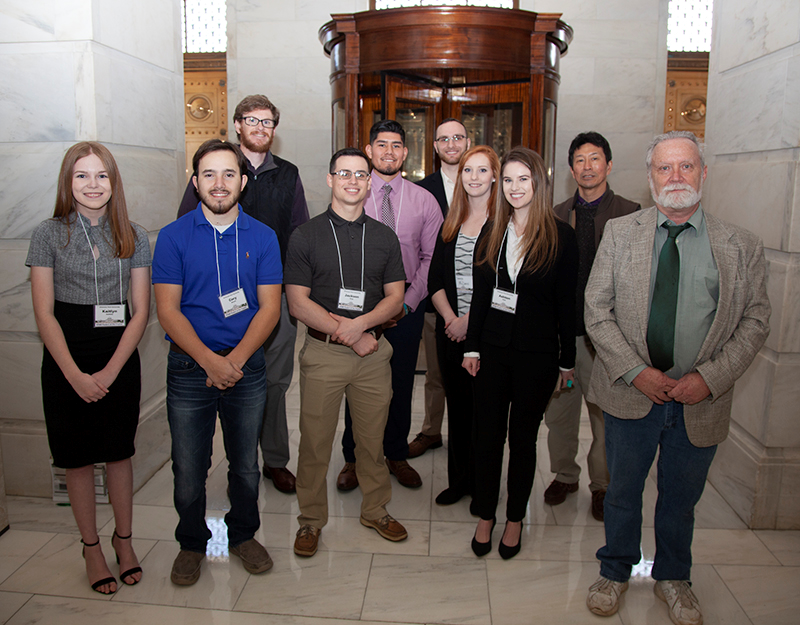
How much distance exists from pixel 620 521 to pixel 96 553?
7.14 ft

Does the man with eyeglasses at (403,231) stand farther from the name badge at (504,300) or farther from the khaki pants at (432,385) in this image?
the name badge at (504,300)

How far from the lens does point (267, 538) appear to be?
3.13 m

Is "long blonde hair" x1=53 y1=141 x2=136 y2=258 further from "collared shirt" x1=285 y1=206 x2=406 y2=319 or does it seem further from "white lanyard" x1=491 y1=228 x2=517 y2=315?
"white lanyard" x1=491 y1=228 x2=517 y2=315

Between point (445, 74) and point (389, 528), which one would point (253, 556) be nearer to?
point (389, 528)

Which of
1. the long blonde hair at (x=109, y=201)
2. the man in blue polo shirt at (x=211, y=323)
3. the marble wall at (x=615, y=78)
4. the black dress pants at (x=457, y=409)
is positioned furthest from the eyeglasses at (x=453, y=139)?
the marble wall at (x=615, y=78)

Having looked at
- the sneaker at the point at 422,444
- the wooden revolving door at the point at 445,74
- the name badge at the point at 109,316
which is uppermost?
the wooden revolving door at the point at 445,74

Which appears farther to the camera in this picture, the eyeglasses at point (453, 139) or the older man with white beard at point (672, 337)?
the eyeglasses at point (453, 139)

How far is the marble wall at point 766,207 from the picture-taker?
3.06 metres

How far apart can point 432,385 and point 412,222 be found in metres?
1.11

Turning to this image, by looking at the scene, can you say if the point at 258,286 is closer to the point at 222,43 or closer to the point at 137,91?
the point at 137,91

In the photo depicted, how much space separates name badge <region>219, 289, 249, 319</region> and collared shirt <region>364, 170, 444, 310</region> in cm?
108

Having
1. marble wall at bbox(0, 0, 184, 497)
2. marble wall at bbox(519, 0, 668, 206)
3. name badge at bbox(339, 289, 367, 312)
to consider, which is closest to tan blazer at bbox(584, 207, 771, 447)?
name badge at bbox(339, 289, 367, 312)

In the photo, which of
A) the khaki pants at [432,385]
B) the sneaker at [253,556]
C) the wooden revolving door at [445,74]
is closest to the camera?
the sneaker at [253,556]

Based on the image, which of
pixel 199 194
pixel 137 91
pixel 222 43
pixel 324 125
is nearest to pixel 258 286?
pixel 199 194
